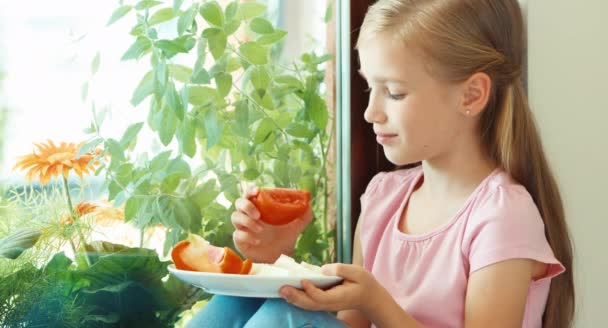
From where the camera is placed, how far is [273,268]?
1.35 metres

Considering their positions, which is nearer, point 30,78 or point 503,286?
point 30,78

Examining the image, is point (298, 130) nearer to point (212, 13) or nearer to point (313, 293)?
point (212, 13)

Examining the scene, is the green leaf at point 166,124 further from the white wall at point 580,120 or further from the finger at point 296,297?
the white wall at point 580,120

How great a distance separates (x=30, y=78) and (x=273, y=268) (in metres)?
0.46

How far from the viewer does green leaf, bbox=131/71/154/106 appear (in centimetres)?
142

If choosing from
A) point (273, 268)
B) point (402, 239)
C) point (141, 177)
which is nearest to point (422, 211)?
point (402, 239)

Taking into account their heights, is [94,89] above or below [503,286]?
above

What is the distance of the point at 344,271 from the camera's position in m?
1.29

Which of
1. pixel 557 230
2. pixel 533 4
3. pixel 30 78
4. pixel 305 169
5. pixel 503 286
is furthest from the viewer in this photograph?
pixel 305 169

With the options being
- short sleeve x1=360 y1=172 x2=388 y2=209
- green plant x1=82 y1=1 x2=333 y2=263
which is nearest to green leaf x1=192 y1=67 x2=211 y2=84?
green plant x1=82 y1=1 x2=333 y2=263

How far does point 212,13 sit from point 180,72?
0.40 ft

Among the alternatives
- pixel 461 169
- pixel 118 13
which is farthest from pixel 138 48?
pixel 461 169

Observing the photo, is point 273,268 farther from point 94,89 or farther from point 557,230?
point 557,230

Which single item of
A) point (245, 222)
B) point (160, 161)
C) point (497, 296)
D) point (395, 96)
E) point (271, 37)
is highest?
point (271, 37)
